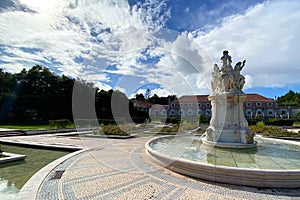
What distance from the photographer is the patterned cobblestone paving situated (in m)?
4.82

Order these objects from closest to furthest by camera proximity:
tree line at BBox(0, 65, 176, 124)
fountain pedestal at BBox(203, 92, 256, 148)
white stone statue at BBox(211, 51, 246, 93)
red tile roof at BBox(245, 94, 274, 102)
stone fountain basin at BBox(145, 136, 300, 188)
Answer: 1. stone fountain basin at BBox(145, 136, 300, 188)
2. fountain pedestal at BBox(203, 92, 256, 148)
3. white stone statue at BBox(211, 51, 246, 93)
4. tree line at BBox(0, 65, 176, 124)
5. red tile roof at BBox(245, 94, 274, 102)

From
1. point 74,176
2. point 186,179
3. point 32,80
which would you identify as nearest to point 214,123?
point 186,179

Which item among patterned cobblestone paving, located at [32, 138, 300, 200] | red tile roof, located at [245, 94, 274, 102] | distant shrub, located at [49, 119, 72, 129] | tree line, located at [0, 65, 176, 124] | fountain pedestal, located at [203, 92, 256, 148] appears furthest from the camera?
red tile roof, located at [245, 94, 274, 102]

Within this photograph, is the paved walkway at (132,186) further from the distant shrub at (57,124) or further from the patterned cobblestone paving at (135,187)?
the distant shrub at (57,124)

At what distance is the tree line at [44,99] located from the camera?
36375 mm

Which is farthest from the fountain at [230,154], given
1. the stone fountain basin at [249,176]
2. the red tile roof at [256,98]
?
the red tile roof at [256,98]

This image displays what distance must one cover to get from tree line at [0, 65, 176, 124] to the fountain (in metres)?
23.9

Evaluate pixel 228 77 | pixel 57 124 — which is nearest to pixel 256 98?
pixel 57 124

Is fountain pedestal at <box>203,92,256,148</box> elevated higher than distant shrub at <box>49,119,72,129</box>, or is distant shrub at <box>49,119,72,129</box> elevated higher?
fountain pedestal at <box>203,92,256,148</box>

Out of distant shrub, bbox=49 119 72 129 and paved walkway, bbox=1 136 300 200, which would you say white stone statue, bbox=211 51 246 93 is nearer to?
paved walkway, bbox=1 136 300 200

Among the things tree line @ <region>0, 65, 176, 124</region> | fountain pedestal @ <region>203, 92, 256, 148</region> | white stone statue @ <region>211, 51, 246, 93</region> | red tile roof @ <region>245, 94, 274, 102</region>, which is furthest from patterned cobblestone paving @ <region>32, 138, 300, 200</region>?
red tile roof @ <region>245, 94, 274, 102</region>

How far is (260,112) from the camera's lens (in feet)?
196

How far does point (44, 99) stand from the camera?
39438 mm

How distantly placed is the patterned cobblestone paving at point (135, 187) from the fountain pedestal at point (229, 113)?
4006 mm
